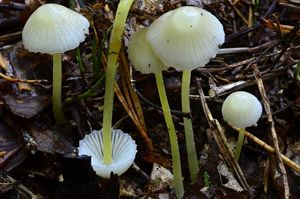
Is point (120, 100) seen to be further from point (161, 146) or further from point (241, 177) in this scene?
point (241, 177)

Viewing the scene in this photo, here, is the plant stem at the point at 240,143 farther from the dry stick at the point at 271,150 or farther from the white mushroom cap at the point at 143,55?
the white mushroom cap at the point at 143,55

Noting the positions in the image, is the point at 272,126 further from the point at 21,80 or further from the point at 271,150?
the point at 21,80

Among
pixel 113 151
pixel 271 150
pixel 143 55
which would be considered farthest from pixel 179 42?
pixel 271 150

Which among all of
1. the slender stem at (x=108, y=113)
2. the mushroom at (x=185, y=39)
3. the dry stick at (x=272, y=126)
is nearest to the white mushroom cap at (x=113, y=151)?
the slender stem at (x=108, y=113)

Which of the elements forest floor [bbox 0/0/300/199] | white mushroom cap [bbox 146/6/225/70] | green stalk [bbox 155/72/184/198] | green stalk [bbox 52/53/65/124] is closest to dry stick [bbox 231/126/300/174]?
forest floor [bbox 0/0/300/199]

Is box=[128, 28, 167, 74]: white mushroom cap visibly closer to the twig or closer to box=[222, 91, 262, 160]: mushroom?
box=[222, 91, 262, 160]: mushroom

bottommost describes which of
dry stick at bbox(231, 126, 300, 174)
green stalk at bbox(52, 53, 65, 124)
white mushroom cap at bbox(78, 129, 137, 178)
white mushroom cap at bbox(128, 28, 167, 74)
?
dry stick at bbox(231, 126, 300, 174)
